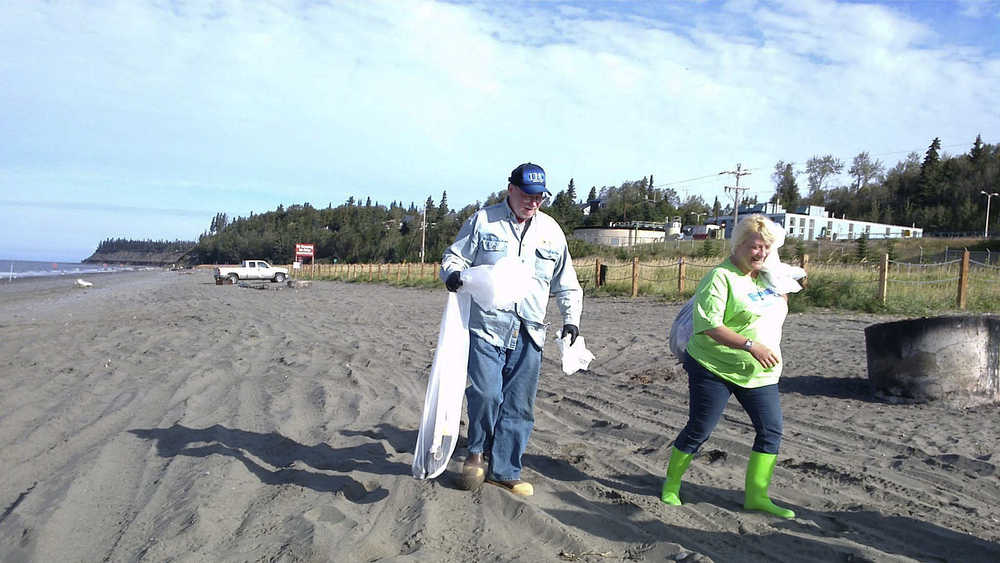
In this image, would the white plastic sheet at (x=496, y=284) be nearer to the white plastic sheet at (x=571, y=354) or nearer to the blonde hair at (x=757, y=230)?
the white plastic sheet at (x=571, y=354)

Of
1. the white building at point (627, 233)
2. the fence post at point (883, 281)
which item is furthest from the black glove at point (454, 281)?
the white building at point (627, 233)

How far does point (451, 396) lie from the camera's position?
361 cm

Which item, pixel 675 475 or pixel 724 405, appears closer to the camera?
pixel 724 405

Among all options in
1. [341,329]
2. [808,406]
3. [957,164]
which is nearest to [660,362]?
[808,406]

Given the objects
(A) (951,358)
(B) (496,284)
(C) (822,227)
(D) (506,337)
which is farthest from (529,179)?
(C) (822,227)

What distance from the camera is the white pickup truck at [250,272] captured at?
3928 centimetres

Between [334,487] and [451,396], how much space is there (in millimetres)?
853

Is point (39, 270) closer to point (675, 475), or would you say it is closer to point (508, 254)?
point (508, 254)

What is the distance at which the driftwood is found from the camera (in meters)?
5.71

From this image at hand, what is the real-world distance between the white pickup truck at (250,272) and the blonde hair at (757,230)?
39.7 metres

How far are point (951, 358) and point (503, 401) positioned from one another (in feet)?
14.5

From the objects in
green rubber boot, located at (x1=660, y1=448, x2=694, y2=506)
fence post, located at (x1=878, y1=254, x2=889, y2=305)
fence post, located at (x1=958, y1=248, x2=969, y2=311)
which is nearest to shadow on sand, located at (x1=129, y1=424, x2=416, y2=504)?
green rubber boot, located at (x1=660, y1=448, x2=694, y2=506)

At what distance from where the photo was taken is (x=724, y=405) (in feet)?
10.9

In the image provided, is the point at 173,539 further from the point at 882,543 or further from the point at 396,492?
the point at 882,543
